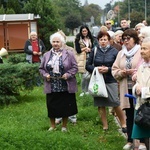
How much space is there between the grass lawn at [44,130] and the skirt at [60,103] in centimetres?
30

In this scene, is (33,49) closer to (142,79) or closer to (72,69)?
(72,69)

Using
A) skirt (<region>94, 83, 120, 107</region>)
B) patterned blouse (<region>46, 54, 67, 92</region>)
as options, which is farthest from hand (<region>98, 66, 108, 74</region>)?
patterned blouse (<region>46, 54, 67, 92</region>)

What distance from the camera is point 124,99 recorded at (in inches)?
272

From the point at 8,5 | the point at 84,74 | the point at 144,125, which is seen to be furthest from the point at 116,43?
the point at 8,5

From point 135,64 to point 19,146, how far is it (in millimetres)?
1987

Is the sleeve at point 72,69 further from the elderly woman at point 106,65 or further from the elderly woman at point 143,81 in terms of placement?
the elderly woman at point 143,81

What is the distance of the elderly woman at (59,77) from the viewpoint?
320 inches

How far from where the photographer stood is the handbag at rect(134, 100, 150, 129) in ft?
18.3

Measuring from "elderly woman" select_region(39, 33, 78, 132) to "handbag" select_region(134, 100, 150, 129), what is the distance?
2.53 meters

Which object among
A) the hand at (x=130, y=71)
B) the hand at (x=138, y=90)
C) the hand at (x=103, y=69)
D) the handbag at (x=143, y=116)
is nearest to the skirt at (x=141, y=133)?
the handbag at (x=143, y=116)

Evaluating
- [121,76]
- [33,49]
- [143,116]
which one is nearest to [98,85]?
[121,76]

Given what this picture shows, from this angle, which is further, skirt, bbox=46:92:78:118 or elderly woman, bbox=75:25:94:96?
elderly woman, bbox=75:25:94:96

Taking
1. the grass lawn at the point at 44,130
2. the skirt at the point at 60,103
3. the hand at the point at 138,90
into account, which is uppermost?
the hand at the point at 138,90

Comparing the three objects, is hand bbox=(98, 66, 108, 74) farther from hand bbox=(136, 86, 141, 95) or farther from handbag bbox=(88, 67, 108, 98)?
hand bbox=(136, 86, 141, 95)
